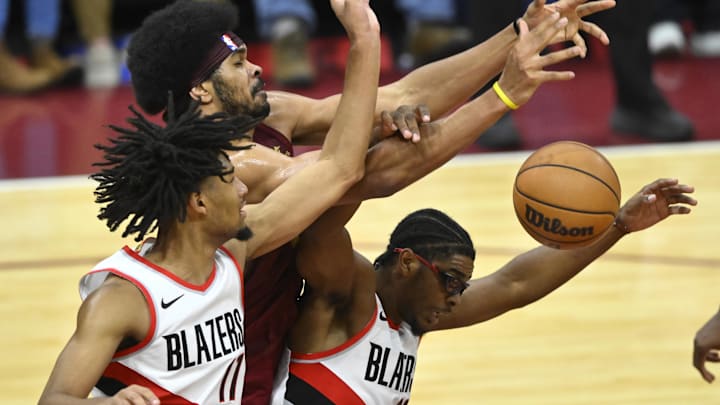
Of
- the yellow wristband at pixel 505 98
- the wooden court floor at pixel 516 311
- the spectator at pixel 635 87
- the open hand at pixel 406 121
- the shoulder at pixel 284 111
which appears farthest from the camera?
the spectator at pixel 635 87

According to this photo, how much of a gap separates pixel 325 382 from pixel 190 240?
2.94ft

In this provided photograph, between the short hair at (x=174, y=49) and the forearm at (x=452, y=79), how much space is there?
26.2 inches

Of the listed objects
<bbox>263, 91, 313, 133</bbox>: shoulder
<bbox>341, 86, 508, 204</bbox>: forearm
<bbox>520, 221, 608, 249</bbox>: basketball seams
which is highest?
<bbox>341, 86, 508, 204</bbox>: forearm

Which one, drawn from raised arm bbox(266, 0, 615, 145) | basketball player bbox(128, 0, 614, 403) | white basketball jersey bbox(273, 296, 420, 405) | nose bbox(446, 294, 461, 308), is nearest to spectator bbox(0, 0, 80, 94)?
raised arm bbox(266, 0, 615, 145)

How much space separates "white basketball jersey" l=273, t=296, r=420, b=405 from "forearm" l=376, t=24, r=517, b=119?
695mm

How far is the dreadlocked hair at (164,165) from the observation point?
3432mm

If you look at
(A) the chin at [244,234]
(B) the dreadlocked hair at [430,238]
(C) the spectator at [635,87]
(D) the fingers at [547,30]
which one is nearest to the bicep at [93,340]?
(A) the chin at [244,234]

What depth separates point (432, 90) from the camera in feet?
14.2

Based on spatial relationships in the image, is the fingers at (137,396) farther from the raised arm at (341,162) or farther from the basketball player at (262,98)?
the basketball player at (262,98)

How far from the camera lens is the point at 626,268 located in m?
6.90

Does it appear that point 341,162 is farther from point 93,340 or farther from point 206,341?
point 93,340

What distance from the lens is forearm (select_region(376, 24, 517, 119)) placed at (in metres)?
4.10

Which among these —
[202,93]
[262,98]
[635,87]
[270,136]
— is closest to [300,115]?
[270,136]

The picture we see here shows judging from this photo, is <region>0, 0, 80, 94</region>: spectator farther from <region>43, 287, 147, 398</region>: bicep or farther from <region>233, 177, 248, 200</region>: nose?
<region>43, 287, 147, 398</region>: bicep
